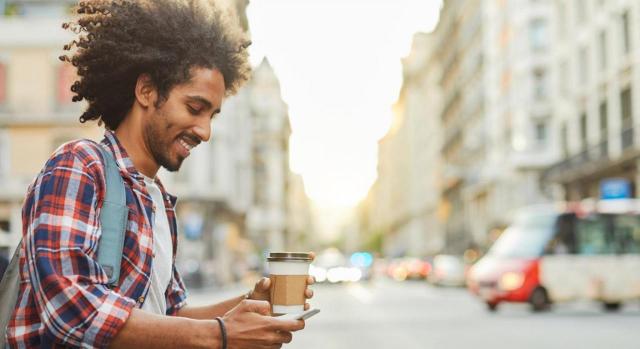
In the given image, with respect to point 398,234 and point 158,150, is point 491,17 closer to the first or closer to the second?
point 158,150

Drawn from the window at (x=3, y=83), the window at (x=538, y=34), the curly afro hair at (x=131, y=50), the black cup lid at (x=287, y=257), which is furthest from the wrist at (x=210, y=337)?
the window at (x=538, y=34)

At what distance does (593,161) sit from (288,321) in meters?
38.2

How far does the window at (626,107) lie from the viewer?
118 feet

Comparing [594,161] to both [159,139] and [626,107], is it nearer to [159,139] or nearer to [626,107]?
[626,107]

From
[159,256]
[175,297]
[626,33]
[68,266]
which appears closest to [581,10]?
[626,33]

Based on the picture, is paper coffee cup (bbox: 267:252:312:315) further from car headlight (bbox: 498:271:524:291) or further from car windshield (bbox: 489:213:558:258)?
car windshield (bbox: 489:213:558:258)

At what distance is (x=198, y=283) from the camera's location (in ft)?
132

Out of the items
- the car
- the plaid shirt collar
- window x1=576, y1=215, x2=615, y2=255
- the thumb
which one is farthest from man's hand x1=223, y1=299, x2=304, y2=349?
window x1=576, y1=215, x2=615, y2=255

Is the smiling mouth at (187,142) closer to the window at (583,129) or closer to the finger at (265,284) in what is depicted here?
the finger at (265,284)

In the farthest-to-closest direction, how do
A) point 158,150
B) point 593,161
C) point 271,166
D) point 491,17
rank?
1. point 271,166
2. point 491,17
3. point 593,161
4. point 158,150

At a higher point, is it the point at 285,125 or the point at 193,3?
the point at 285,125

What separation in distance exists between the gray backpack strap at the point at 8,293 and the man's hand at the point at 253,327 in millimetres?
480

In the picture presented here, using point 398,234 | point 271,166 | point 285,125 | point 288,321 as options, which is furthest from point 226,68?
point 398,234

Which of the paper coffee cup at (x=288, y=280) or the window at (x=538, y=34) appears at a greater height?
the window at (x=538, y=34)
